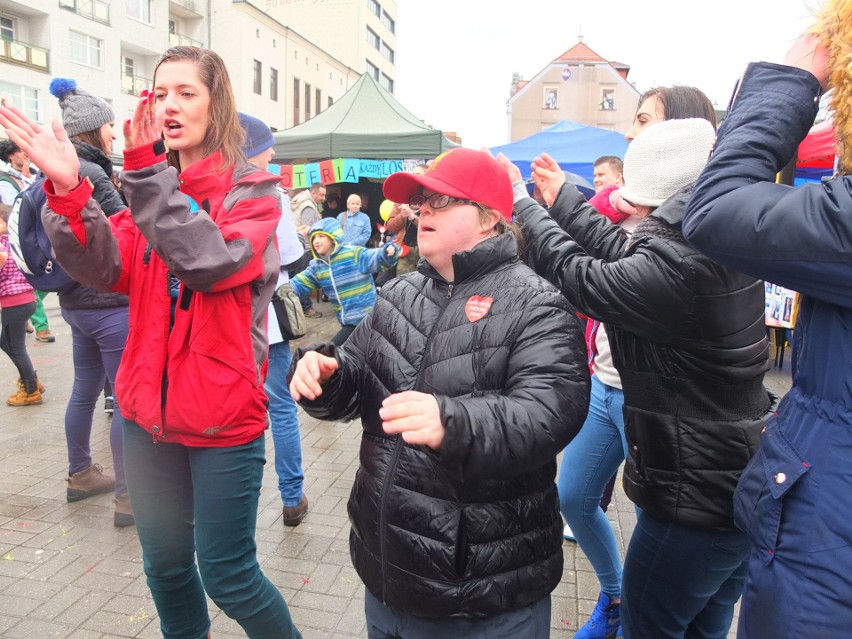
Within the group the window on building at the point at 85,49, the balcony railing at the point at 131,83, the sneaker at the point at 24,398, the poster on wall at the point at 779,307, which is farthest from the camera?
the balcony railing at the point at 131,83

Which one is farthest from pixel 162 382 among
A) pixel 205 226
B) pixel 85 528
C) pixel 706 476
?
pixel 85 528

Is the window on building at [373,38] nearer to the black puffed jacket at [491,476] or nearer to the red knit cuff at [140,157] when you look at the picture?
the red knit cuff at [140,157]

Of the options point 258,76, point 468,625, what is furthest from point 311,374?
point 258,76

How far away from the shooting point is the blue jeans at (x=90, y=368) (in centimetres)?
373

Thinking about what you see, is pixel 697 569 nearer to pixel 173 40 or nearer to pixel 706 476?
pixel 706 476

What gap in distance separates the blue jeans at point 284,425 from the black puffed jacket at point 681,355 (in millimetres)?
2166

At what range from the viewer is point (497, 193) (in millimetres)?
1946

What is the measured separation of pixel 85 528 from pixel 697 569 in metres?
3.33

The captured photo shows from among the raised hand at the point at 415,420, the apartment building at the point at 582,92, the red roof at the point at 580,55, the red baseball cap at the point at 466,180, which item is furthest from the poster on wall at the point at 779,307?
the red roof at the point at 580,55

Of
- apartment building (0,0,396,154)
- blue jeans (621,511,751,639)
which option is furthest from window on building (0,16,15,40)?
blue jeans (621,511,751,639)

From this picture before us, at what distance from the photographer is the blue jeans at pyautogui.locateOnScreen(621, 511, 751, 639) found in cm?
189

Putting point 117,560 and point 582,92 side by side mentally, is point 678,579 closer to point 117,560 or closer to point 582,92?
point 117,560

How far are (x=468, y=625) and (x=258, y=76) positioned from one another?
38.2 m

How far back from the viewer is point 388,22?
60594 mm
